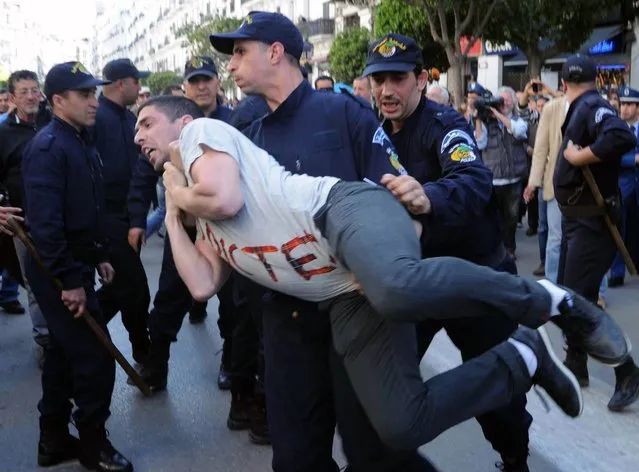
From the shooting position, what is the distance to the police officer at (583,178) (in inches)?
183

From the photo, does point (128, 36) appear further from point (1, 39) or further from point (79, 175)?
point (79, 175)

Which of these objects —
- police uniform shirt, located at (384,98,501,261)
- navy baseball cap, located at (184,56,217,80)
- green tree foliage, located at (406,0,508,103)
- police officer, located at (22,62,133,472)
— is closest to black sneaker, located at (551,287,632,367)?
police uniform shirt, located at (384,98,501,261)

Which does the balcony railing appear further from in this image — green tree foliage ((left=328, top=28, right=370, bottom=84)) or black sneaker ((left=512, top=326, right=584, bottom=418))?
black sneaker ((left=512, top=326, right=584, bottom=418))

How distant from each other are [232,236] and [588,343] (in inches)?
52.2

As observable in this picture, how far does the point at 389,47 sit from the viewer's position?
10.8ft

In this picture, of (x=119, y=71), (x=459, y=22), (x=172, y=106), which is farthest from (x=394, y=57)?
(x=459, y=22)

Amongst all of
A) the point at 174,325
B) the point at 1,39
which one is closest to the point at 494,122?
the point at 174,325

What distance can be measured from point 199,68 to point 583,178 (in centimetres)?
260

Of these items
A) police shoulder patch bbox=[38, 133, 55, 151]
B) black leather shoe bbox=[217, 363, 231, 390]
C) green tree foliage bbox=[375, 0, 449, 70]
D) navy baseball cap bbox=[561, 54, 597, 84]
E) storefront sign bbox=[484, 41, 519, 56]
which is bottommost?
black leather shoe bbox=[217, 363, 231, 390]

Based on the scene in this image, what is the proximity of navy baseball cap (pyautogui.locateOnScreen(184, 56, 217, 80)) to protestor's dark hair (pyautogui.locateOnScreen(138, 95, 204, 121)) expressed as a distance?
7.20ft

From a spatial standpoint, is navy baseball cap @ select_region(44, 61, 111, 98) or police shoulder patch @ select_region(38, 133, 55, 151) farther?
navy baseball cap @ select_region(44, 61, 111, 98)

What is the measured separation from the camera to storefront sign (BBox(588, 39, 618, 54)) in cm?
2359

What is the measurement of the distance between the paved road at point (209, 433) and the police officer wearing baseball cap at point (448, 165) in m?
0.57

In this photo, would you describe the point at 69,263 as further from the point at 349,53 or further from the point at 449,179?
the point at 349,53
